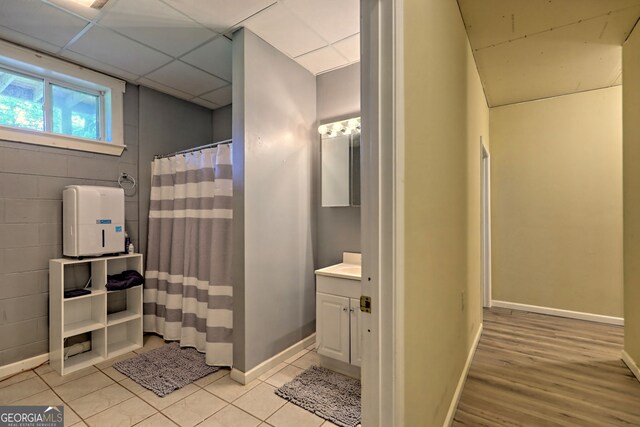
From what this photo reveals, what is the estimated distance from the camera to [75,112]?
273cm

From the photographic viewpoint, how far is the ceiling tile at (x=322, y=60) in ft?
8.18

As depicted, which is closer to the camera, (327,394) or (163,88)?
(327,394)

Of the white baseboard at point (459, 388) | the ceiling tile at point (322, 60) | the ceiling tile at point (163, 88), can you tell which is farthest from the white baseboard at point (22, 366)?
the ceiling tile at point (322, 60)

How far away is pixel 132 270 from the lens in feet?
9.30

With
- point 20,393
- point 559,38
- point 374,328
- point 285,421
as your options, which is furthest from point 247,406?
point 559,38

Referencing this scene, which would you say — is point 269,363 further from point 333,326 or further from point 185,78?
point 185,78

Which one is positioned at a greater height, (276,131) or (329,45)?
(329,45)

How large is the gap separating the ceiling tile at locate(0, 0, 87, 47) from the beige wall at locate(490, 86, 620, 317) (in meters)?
4.24

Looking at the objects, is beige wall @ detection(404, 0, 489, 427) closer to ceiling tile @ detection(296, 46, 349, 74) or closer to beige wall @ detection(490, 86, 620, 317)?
ceiling tile @ detection(296, 46, 349, 74)

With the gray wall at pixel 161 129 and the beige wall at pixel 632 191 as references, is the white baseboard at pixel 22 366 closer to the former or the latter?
the gray wall at pixel 161 129

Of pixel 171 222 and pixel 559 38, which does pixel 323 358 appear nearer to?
pixel 171 222

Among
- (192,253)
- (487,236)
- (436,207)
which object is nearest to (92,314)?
(192,253)

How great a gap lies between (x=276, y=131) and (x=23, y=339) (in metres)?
2.52

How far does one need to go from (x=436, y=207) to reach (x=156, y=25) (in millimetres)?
2201
